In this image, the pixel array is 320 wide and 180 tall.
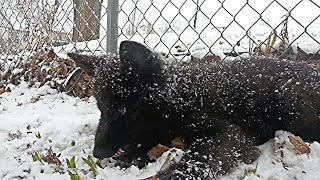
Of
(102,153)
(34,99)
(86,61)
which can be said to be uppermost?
(86,61)

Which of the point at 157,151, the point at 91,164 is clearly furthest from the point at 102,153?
the point at 157,151

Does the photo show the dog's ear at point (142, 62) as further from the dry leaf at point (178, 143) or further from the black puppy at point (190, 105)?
the dry leaf at point (178, 143)

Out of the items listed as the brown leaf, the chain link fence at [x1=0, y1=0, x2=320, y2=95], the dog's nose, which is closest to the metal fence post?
the chain link fence at [x1=0, y1=0, x2=320, y2=95]

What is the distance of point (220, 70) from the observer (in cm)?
255

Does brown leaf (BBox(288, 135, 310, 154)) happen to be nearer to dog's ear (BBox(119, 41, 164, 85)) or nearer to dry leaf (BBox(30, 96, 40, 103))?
dog's ear (BBox(119, 41, 164, 85))

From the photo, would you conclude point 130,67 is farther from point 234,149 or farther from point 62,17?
point 62,17

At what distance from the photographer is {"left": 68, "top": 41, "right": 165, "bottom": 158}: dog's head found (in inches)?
90.2

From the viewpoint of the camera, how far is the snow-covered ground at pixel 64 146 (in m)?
2.06

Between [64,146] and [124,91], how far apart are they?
0.64 meters

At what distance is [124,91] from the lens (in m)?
2.34

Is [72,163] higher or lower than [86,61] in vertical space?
lower

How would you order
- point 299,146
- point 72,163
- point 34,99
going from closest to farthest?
point 299,146, point 72,163, point 34,99

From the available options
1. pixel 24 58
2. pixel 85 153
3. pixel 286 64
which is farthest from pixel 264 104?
pixel 24 58

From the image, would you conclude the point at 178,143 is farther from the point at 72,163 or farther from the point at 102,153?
the point at 72,163
